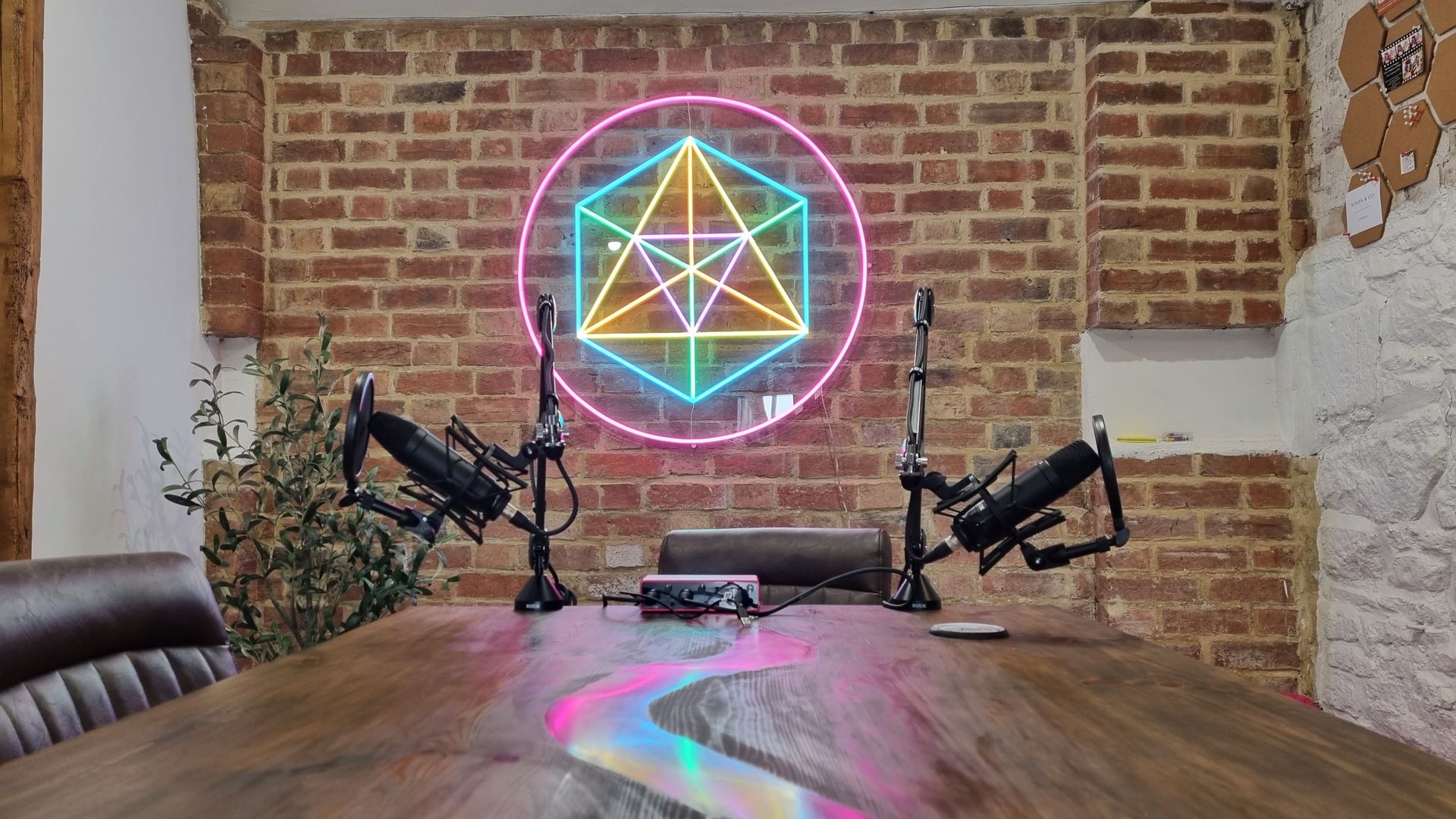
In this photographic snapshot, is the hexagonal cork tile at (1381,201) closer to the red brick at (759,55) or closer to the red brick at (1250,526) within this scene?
the red brick at (1250,526)

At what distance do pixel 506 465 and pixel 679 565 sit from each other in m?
0.60

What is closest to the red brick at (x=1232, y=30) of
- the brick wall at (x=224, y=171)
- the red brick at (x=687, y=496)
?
the red brick at (x=687, y=496)

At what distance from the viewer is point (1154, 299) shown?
275 cm

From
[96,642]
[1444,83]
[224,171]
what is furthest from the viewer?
[224,171]

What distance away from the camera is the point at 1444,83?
214cm

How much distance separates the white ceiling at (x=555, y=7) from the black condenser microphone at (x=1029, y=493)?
73.6 inches

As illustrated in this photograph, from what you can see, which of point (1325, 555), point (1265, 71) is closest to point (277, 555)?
point (1325, 555)

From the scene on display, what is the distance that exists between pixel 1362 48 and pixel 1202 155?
1.46 ft

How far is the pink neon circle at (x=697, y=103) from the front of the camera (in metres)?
2.87

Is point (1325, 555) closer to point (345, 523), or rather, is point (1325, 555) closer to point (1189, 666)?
point (1189, 666)

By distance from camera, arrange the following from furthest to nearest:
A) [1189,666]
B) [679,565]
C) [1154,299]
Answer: [1154,299]
[679,565]
[1189,666]

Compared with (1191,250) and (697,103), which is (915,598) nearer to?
(1191,250)

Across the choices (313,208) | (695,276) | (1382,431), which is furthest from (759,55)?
(1382,431)

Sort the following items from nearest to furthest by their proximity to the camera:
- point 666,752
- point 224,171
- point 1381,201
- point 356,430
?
point 666,752
point 356,430
point 1381,201
point 224,171
